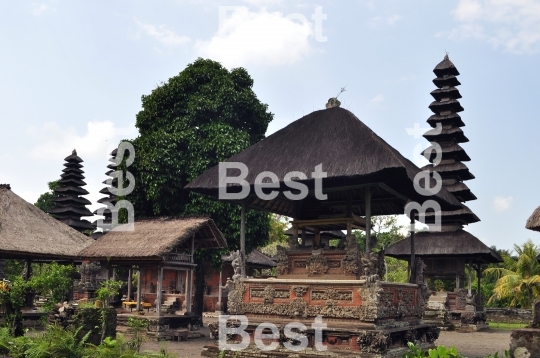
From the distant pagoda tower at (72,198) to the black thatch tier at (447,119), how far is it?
25683 millimetres

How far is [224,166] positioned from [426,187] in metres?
5.11

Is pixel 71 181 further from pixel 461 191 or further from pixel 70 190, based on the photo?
pixel 461 191

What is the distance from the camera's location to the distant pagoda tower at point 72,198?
4266cm

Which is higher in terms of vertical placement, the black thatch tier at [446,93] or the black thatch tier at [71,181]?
the black thatch tier at [446,93]

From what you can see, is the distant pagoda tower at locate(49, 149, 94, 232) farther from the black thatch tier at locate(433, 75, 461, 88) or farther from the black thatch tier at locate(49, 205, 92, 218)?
the black thatch tier at locate(433, 75, 461, 88)

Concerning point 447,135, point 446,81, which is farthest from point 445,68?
point 447,135

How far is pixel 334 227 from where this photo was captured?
49.6 ft

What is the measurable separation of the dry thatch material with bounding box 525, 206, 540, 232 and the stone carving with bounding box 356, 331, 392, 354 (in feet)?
15.4

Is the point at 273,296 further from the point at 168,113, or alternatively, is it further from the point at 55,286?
the point at 168,113

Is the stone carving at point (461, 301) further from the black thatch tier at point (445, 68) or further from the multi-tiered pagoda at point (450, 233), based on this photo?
the black thatch tier at point (445, 68)

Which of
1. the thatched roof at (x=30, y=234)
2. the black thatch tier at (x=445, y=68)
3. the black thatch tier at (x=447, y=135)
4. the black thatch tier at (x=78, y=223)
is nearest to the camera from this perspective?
the thatched roof at (x=30, y=234)

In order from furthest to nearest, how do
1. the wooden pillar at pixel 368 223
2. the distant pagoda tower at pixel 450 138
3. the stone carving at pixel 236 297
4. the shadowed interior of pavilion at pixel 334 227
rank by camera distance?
the distant pagoda tower at pixel 450 138 → the stone carving at pixel 236 297 → the wooden pillar at pixel 368 223 → the shadowed interior of pavilion at pixel 334 227

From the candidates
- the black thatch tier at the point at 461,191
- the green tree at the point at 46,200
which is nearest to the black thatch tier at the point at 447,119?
the black thatch tier at the point at 461,191

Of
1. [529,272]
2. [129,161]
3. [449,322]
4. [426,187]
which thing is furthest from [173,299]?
[529,272]
